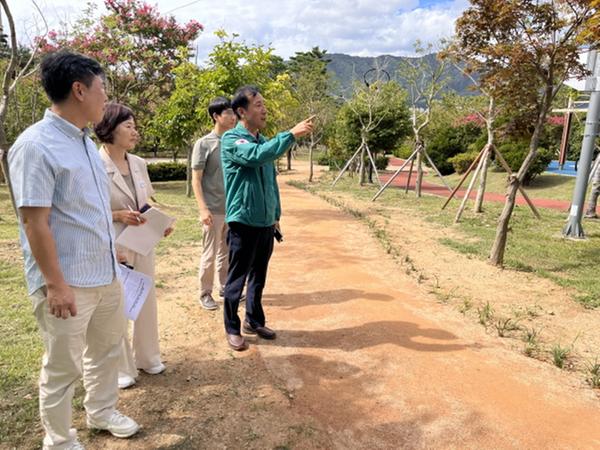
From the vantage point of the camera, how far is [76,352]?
187 centimetres

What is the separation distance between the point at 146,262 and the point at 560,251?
629cm

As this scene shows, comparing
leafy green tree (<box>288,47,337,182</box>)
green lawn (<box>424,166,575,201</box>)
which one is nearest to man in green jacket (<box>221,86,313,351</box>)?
green lawn (<box>424,166,575,201</box>)

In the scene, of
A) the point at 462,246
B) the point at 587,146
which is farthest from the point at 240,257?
the point at 587,146

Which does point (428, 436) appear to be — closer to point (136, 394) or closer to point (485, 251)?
point (136, 394)

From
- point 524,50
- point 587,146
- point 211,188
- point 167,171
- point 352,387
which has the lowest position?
point 352,387

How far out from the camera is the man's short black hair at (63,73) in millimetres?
1714

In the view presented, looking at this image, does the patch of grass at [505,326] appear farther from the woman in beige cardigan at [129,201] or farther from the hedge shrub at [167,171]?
the hedge shrub at [167,171]

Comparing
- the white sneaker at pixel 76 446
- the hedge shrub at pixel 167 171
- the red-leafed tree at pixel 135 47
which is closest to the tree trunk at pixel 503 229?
the white sneaker at pixel 76 446

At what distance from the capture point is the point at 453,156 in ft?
69.4

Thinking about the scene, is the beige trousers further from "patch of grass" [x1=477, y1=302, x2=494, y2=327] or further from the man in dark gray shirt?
"patch of grass" [x1=477, y1=302, x2=494, y2=327]

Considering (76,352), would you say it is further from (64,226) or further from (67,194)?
(67,194)

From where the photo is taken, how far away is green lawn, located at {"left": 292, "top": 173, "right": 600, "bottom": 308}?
18.2 ft

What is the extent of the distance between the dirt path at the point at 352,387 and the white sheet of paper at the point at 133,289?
1.85 feet

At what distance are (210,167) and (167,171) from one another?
16291 millimetres
